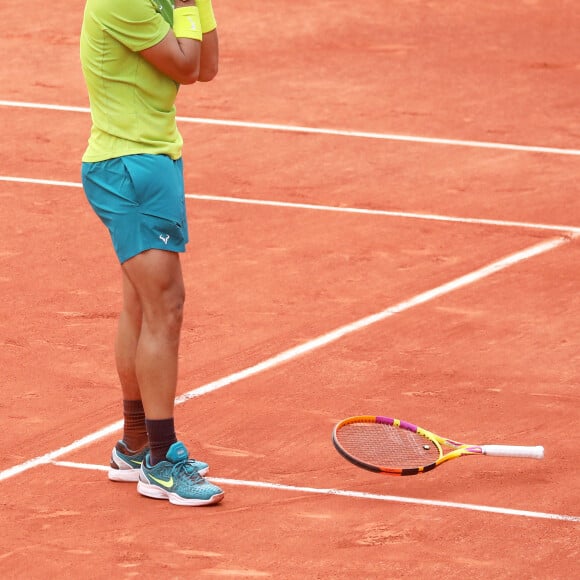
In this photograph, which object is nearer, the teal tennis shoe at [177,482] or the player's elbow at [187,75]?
the player's elbow at [187,75]

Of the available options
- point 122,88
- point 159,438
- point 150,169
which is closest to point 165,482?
point 159,438

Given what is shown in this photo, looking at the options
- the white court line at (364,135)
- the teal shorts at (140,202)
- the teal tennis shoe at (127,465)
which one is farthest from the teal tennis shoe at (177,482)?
the white court line at (364,135)

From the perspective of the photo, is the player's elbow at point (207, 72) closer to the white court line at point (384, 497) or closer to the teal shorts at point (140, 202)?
the teal shorts at point (140, 202)

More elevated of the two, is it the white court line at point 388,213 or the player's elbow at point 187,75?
the player's elbow at point 187,75

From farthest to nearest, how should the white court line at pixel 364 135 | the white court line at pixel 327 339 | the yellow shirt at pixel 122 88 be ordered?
the white court line at pixel 364 135, the white court line at pixel 327 339, the yellow shirt at pixel 122 88

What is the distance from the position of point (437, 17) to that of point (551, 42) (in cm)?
173

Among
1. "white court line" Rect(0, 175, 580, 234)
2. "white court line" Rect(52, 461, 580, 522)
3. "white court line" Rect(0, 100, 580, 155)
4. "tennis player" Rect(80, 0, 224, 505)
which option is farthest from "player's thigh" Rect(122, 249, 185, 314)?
"white court line" Rect(0, 100, 580, 155)

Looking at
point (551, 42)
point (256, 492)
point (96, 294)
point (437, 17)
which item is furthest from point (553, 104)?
point (256, 492)

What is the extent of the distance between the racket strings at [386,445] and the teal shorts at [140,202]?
1.08 metres

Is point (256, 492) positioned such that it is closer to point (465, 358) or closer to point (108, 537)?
point (108, 537)

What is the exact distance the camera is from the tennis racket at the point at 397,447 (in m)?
6.17

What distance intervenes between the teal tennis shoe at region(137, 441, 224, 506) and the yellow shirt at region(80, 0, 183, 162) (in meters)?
1.27

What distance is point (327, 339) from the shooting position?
28.4 ft

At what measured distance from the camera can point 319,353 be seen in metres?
8.41
